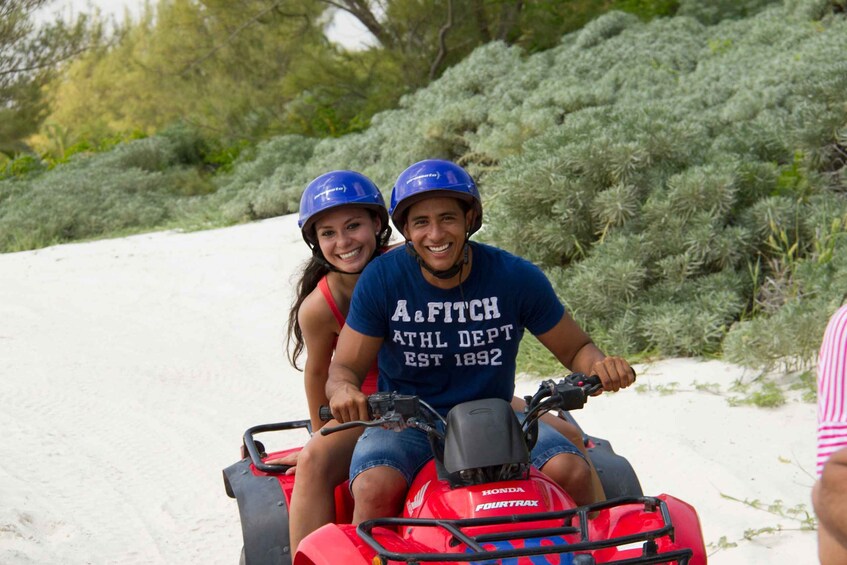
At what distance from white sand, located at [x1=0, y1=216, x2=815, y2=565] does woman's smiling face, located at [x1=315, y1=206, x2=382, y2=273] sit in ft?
4.22

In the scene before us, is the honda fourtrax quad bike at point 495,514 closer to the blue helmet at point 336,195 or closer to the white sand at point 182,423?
the blue helmet at point 336,195

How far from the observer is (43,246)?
13.5 m

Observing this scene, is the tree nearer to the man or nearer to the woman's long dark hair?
the woman's long dark hair

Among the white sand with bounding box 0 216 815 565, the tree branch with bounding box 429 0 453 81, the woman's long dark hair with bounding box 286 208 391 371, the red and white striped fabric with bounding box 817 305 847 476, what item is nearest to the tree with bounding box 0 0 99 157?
the tree branch with bounding box 429 0 453 81

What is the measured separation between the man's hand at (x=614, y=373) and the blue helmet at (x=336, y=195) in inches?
48.9

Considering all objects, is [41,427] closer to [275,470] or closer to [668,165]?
[275,470]

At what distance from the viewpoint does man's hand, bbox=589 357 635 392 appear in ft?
10.0

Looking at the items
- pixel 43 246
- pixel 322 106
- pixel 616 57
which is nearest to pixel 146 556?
pixel 616 57

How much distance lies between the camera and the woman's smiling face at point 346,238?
13.0 ft

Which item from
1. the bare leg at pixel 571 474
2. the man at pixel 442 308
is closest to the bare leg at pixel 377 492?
the man at pixel 442 308

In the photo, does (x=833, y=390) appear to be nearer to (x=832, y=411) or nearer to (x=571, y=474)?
(x=832, y=411)

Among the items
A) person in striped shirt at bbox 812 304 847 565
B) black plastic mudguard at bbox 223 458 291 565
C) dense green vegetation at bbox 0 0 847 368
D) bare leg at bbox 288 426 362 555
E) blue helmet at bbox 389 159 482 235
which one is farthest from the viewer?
dense green vegetation at bbox 0 0 847 368

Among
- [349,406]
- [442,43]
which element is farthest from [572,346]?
[442,43]

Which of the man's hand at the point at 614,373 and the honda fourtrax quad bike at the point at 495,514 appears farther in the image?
the man's hand at the point at 614,373
